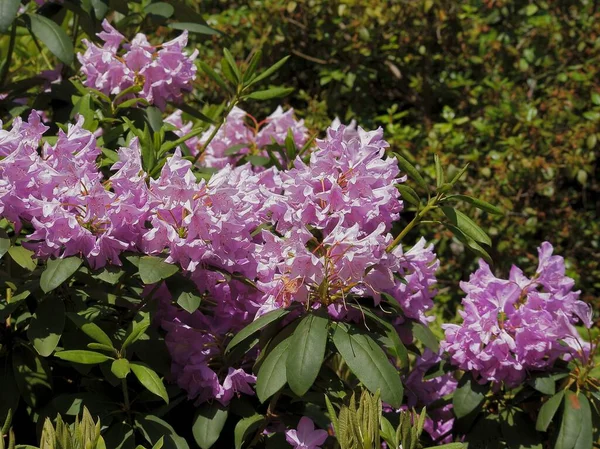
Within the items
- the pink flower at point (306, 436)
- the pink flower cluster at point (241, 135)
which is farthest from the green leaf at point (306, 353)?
the pink flower cluster at point (241, 135)

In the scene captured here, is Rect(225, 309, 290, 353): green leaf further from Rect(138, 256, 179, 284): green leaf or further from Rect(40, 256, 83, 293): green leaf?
Rect(40, 256, 83, 293): green leaf

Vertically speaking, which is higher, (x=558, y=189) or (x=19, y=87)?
(x=19, y=87)

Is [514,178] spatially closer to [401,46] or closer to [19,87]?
[401,46]

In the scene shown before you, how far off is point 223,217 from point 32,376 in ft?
1.93

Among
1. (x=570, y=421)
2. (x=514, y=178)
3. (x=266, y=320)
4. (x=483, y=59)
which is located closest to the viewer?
(x=266, y=320)

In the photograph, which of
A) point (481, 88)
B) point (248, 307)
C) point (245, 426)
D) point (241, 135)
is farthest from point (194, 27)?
point (481, 88)

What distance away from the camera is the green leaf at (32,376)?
1.92 meters

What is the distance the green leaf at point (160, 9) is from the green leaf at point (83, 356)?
1.35 meters

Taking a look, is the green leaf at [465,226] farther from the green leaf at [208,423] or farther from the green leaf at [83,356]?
the green leaf at [83,356]

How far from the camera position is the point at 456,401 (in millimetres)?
2170

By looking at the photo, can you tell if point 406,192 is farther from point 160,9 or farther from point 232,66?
point 160,9

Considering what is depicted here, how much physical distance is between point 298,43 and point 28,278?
348cm

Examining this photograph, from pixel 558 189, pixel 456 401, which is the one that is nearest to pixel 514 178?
pixel 558 189

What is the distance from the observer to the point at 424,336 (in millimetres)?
2084
